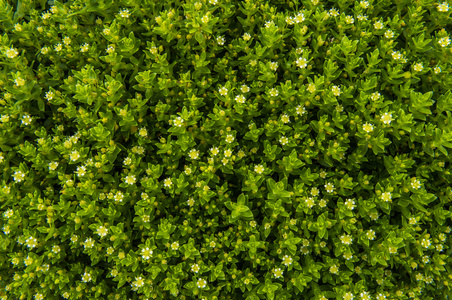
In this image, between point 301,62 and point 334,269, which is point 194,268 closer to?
point 334,269

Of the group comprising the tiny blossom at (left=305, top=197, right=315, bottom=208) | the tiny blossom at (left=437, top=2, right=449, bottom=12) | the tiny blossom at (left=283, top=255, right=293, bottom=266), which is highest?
the tiny blossom at (left=437, top=2, right=449, bottom=12)

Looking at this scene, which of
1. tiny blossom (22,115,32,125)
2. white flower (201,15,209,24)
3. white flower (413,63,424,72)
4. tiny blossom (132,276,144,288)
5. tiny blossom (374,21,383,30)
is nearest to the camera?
tiny blossom (132,276,144,288)

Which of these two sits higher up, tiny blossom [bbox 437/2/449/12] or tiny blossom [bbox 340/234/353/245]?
tiny blossom [bbox 437/2/449/12]

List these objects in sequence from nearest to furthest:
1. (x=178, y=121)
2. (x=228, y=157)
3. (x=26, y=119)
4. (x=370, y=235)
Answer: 1. (x=178, y=121)
2. (x=370, y=235)
3. (x=228, y=157)
4. (x=26, y=119)

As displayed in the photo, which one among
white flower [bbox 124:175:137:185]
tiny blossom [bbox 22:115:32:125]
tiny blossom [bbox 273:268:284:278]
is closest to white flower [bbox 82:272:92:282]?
white flower [bbox 124:175:137:185]

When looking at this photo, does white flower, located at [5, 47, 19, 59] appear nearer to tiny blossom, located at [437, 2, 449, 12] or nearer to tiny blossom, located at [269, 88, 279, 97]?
tiny blossom, located at [269, 88, 279, 97]

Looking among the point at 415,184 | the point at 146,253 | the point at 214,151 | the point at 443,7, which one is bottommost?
the point at 146,253

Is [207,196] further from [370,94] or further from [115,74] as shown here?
[370,94]

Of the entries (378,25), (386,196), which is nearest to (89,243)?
(386,196)
